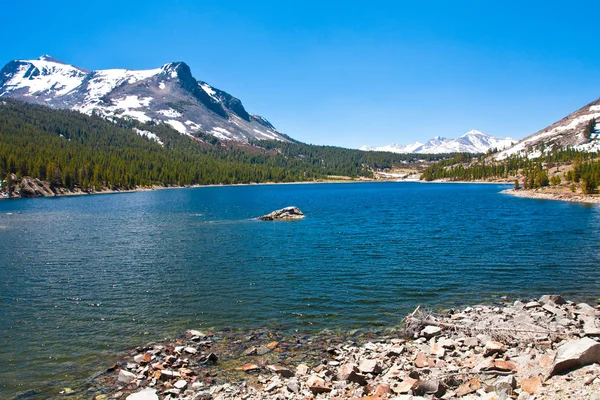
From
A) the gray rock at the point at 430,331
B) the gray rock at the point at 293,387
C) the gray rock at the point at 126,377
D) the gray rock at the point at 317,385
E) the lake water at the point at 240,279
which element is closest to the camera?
the gray rock at the point at 317,385

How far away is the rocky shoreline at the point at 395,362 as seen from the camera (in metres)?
15.4

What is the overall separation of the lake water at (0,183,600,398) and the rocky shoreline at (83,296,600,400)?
2.79 meters

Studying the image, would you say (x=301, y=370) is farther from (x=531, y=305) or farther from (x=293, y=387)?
(x=531, y=305)

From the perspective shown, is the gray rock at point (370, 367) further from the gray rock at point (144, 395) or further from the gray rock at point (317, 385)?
the gray rock at point (144, 395)

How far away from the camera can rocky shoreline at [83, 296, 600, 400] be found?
50.5 feet

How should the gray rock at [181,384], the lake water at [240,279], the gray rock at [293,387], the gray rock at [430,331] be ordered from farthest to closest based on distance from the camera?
the lake water at [240,279], the gray rock at [430,331], the gray rock at [181,384], the gray rock at [293,387]

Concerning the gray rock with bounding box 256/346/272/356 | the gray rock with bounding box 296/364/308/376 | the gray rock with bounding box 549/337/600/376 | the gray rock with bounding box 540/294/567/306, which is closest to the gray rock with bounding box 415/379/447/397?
the gray rock with bounding box 549/337/600/376

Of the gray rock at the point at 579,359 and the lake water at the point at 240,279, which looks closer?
the gray rock at the point at 579,359

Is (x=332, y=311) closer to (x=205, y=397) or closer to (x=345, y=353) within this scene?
(x=345, y=353)

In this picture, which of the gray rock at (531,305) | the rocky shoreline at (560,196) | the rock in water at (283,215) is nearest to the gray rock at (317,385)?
the gray rock at (531,305)

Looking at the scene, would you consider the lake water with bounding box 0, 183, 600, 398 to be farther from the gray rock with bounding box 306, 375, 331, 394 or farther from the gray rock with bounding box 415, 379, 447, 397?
the gray rock with bounding box 415, 379, 447, 397

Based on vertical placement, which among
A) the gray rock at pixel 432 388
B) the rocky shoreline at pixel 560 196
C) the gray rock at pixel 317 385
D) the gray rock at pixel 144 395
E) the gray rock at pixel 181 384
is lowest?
the gray rock at pixel 181 384

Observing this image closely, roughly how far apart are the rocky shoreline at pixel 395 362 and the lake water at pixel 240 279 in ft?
9.14

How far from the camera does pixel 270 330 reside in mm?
26375
